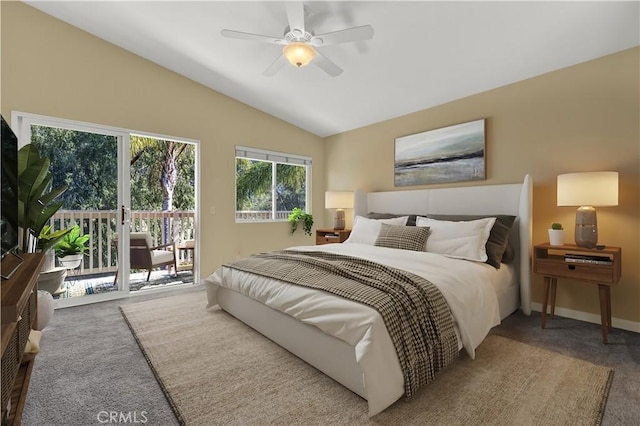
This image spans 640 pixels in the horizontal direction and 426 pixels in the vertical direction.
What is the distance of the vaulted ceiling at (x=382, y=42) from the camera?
242cm

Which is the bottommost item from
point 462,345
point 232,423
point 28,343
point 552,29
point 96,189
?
point 232,423

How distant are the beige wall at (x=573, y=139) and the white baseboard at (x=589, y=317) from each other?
0.13 ft

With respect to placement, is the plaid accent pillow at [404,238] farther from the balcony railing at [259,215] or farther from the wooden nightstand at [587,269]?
the balcony railing at [259,215]

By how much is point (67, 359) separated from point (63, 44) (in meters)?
3.21

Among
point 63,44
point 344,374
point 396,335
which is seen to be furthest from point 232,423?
point 63,44

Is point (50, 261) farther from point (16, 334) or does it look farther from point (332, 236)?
point (332, 236)

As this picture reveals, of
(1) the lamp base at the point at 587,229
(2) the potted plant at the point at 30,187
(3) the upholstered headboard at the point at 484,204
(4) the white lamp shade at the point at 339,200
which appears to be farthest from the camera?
(4) the white lamp shade at the point at 339,200

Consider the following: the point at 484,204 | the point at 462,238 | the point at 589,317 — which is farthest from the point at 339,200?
the point at 589,317

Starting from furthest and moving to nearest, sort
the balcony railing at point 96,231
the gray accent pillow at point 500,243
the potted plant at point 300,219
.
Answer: the potted plant at point 300,219, the balcony railing at point 96,231, the gray accent pillow at point 500,243

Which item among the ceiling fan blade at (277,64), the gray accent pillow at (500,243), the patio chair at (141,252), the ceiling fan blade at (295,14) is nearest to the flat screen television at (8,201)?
the ceiling fan blade at (295,14)

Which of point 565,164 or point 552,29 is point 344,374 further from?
point 552,29

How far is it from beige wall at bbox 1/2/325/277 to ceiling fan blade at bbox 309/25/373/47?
2435 millimetres

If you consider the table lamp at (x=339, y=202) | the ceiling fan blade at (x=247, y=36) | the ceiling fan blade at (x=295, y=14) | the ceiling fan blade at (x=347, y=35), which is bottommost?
the table lamp at (x=339, y=202)

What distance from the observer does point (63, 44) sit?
10.7ft
